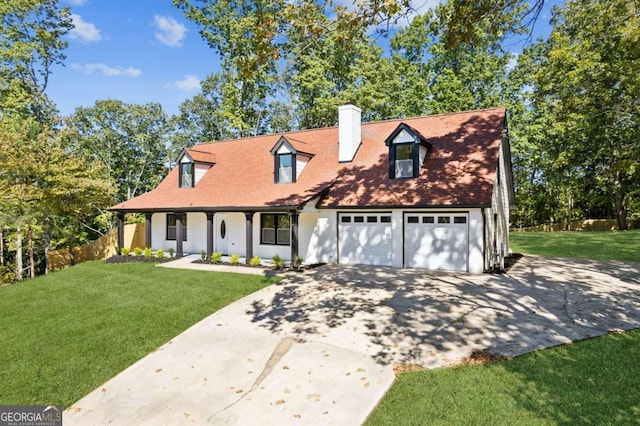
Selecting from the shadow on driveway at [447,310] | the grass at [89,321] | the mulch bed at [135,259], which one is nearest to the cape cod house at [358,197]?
the mulch bed at [135,259]

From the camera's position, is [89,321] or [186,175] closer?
[89,321]

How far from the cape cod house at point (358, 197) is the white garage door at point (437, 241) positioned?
0.04 metres

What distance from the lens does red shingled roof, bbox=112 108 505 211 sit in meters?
14.4

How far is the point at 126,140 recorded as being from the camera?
118 feet

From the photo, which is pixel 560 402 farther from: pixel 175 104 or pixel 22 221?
pixel 175 104

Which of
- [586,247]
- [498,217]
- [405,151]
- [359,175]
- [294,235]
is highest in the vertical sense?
[405,151]

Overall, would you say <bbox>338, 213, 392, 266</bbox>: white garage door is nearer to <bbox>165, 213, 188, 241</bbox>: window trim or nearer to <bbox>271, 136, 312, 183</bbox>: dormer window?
<bbox>271, 136, 312, 183</bbox>: dormer window

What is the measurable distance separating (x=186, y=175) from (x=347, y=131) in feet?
31.1

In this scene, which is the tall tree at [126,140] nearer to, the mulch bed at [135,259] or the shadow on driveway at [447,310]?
the mulch bed at [135,259]

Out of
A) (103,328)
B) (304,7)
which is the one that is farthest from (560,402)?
(103,328)

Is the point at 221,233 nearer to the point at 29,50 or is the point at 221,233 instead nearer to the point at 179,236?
the point at 179,236

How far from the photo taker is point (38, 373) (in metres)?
6.96

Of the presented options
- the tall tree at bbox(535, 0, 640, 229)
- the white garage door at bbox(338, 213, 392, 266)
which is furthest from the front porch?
the tall tree at bbox(535, 0, 640, 229)

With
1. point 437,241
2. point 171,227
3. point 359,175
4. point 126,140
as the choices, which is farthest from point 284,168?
point 126,140
